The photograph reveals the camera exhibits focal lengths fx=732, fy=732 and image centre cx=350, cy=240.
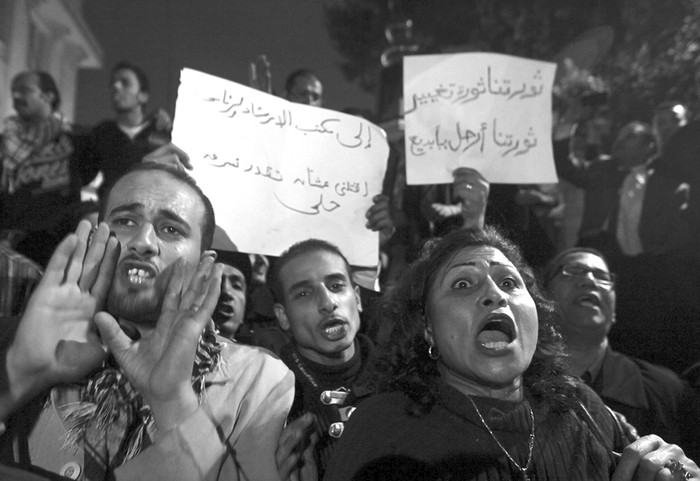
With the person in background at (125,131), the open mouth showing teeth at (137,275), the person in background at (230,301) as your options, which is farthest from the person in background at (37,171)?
the open mouth showing teeth at (137,275)

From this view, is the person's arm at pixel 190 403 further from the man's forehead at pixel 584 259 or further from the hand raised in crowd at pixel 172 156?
the man's forehead at pixel 584 259

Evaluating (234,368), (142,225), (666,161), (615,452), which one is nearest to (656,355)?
(666,161)

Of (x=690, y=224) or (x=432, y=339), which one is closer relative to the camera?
(x=432, y=339)

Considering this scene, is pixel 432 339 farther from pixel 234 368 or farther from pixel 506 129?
pixel 506 129

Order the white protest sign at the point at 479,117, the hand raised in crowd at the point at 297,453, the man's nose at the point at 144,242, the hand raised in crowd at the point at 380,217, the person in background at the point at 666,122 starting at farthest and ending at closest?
the person in background at the point at 666,122 < the white protest sign at the point at 479,117 < the hand raised in crowd at the point at 380,217 < the man's nose at the point at 144,242 < the hand raised in crowd at the point at 297,453

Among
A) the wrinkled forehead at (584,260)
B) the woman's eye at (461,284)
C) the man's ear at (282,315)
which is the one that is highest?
the wrinkled forehead at (584,260)

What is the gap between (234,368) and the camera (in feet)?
7.59

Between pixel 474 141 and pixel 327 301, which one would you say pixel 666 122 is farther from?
pixel 327 301

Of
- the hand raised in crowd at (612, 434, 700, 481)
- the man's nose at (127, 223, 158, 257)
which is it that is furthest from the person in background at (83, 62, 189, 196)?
the hand raised in crowd at (612, 434, 700, 481)

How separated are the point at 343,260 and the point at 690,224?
253cm

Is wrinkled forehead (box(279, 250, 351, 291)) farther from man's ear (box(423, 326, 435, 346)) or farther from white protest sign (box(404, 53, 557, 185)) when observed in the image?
man's ear (box(423, 326, 435, 346))

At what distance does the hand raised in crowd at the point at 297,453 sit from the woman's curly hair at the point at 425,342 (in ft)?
0.92

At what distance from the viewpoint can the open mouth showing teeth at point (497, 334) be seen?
7.27 ft

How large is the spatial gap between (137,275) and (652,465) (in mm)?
1597
